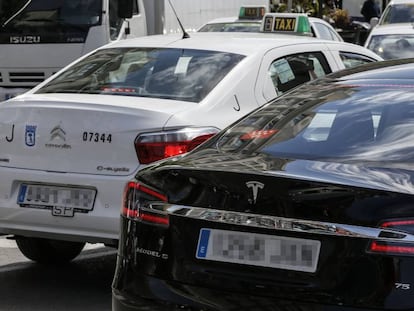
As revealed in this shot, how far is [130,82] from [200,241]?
9.73ft

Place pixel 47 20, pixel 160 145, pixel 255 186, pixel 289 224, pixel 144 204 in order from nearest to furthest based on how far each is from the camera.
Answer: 1. pixel 289 224
2. pixel 255 186
3. pixel 144 204
4. pixel 160 145
5. pixel 47 20

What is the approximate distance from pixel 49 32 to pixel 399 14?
30.1 feet

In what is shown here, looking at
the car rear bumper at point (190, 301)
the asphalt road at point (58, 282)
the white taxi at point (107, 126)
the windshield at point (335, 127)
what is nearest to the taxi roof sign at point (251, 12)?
the asphalt road at point (58, 282)

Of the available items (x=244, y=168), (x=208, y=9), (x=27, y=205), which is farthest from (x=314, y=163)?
(x=208, y=9)

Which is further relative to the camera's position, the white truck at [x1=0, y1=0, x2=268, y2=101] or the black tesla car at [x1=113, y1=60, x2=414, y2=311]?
the white truck at [x1=0, y1=0, x2=268, y2=101]

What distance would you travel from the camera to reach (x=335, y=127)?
4.39m

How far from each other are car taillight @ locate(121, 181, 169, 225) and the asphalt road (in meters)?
1.91

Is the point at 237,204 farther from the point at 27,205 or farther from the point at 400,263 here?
the point at 27,205

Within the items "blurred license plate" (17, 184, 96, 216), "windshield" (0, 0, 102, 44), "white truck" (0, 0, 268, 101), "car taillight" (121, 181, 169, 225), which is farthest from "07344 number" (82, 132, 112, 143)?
"windshield" (0, 0, 102, 44)

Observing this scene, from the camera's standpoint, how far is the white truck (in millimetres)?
13000

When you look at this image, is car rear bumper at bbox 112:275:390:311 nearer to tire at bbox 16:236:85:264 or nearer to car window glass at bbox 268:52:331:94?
tire at bbox 16:236:85:264

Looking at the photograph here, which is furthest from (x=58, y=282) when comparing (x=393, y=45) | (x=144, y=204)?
(x=393, y=45)

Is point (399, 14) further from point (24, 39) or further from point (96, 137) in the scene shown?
point (96, 137)

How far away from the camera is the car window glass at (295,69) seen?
Answer: 6953 mm
